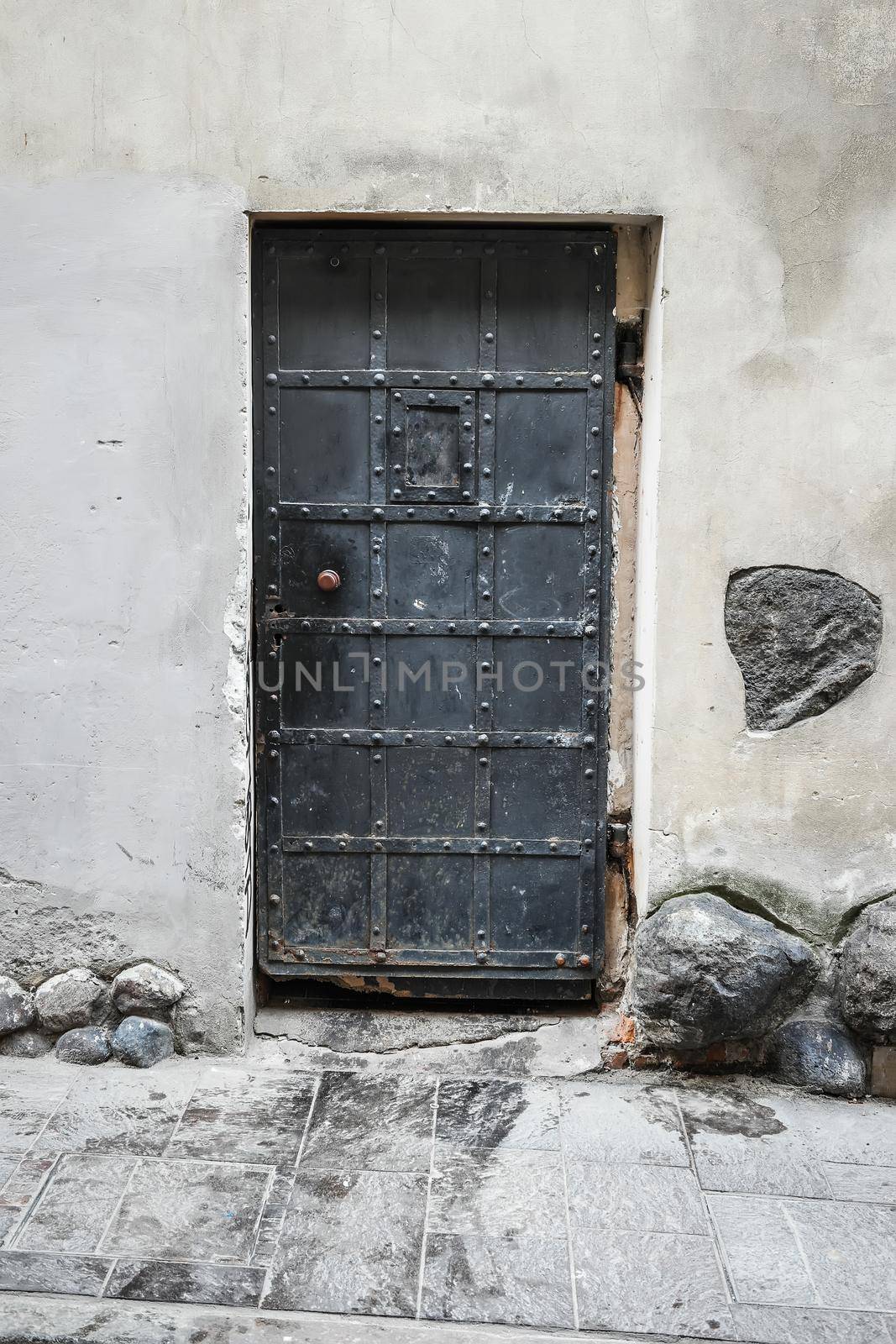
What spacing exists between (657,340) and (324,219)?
0.92 m

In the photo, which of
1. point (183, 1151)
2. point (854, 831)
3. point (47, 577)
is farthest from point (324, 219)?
point (183, 1151)

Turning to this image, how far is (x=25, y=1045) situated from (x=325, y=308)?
2.15 metres

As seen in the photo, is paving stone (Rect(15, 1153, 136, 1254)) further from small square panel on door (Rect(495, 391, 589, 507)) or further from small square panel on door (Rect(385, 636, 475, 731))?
small square panel on door (Rect(495, 391, 589, 507))

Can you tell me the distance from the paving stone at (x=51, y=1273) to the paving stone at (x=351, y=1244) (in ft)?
1.15

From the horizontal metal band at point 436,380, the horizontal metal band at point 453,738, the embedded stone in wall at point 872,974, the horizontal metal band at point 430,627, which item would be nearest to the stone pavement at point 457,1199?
the embedded stone in wall at point 872,974

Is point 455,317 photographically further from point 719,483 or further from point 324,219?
point 719,483

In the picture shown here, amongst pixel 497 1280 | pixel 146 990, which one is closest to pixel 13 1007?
pixel 146 990

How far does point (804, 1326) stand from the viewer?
1.94 meters

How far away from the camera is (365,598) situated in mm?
2801

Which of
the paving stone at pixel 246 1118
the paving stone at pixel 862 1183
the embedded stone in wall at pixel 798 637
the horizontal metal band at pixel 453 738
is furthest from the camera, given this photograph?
the horizontal metal band at pixel 453 738

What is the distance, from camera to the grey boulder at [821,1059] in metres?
2.65

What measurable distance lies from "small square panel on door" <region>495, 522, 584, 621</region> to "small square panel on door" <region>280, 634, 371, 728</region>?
1.35ft

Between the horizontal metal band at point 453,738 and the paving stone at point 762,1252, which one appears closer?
the paving stone at point 762,1252

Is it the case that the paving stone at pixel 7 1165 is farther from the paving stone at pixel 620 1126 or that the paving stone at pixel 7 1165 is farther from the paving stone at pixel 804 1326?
the paving stone at pixel 804 1326
